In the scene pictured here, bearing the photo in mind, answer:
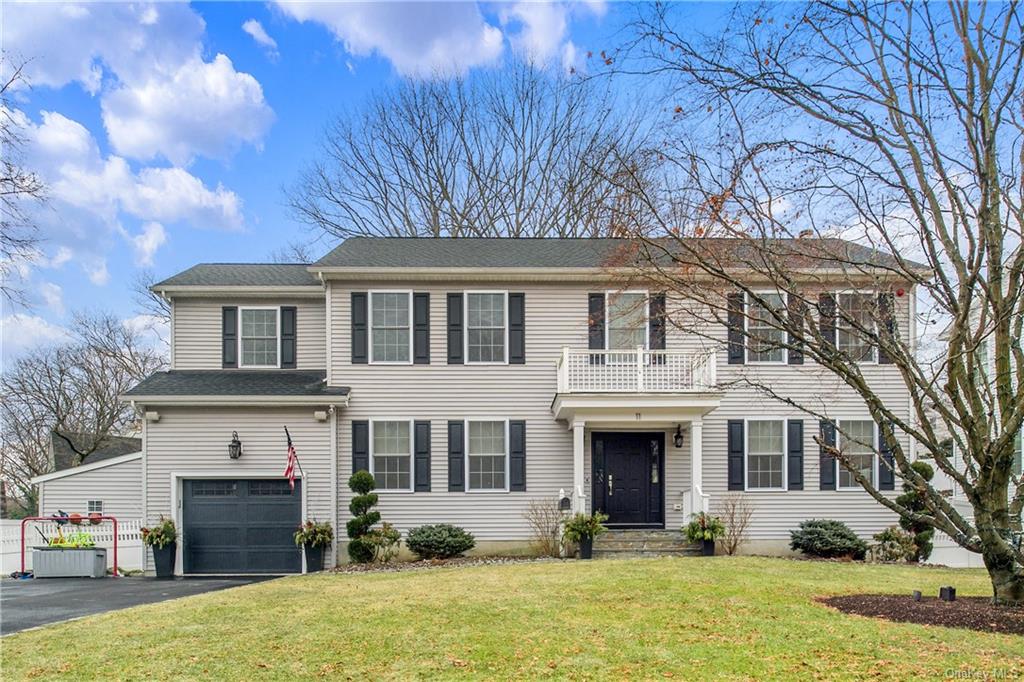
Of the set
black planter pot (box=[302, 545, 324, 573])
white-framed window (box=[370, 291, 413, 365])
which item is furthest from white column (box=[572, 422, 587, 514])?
black planter pot (box=[302, 545, 324, 573])

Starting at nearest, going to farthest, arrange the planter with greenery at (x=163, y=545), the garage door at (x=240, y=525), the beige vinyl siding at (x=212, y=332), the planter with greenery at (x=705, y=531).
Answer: the planter with greenery at (x=705, y=531)
the planter with greenery at (x=163, y=545)
the garage door at (x=240, y=525)
the beige vinyl siding at (x=212, y=332)

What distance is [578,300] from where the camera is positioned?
18281 millimetres

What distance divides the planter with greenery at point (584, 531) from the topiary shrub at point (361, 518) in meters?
3.72

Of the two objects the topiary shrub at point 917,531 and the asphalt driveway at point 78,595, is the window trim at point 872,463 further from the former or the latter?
the asphalt driveway at point 78,595

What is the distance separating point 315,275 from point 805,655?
42.6ft

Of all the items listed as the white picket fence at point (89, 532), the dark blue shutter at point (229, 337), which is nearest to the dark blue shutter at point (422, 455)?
the dark blue shutter at point (229, 337)

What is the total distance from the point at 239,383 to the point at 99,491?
4.39 m

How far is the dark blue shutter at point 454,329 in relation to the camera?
18172 millimetres

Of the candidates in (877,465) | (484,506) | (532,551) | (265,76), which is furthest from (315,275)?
(877,465)

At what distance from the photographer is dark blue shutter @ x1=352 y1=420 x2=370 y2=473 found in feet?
58.5

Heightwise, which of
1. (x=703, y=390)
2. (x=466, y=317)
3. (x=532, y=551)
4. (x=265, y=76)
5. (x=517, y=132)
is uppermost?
(x=517, y=132)

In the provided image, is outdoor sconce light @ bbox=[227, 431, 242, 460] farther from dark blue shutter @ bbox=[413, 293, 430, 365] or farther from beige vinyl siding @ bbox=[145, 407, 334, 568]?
dark blue shutter @ bbox=[413, 293, 430, 365]

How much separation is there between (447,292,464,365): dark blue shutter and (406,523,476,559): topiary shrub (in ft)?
11.2

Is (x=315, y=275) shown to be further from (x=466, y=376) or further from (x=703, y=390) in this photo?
(x=703, y=390)
